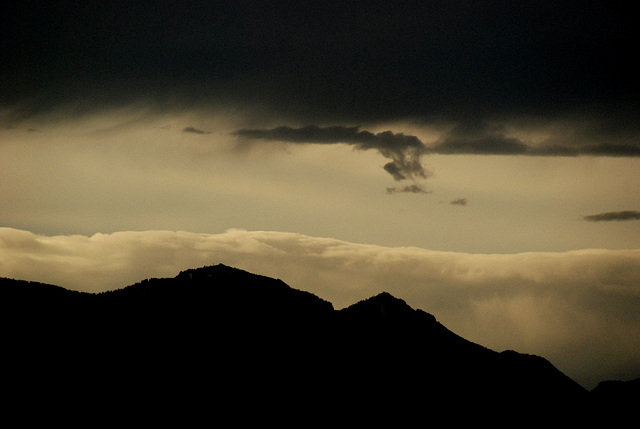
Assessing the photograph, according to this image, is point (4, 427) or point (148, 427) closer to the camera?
point (4, 427)

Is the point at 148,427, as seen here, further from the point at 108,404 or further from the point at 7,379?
the point at 7,379

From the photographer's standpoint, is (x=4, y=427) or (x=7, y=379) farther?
(x=7, y=379)

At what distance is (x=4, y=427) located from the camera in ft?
559

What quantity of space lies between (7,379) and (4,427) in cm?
2340

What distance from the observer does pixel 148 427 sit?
19625cm

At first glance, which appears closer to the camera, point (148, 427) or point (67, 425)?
point (67, 425)

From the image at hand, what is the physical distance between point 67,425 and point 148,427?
24262mm

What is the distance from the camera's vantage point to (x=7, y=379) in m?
191

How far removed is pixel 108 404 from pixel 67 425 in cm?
1922

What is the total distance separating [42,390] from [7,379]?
33.6 ft

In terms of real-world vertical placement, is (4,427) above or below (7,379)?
below

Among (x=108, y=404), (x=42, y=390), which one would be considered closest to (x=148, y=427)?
(x=108, y=404)

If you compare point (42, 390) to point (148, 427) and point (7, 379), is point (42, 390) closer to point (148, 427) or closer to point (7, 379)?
point (7, 379)

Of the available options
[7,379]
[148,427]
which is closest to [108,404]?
[148,427]
